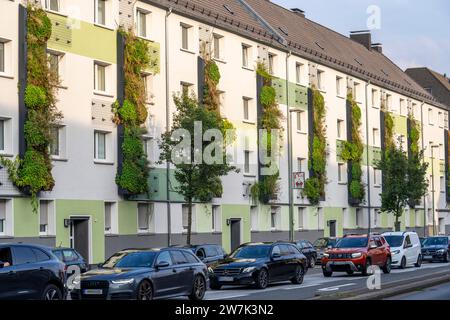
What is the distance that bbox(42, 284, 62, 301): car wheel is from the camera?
18.4m

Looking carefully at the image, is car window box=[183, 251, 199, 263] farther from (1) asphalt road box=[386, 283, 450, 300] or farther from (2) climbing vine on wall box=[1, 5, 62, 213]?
(2) climbing vine on wall box=[1, 5, 62, 213]

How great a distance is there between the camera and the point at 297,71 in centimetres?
5734

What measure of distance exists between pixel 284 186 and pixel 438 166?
36409mm

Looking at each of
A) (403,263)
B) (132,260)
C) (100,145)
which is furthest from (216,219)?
(132,260)

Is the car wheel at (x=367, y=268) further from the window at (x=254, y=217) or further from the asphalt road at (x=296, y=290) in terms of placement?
the window at (x=254, y=217)

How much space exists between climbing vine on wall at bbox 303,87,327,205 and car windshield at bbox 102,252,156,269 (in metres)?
35.4

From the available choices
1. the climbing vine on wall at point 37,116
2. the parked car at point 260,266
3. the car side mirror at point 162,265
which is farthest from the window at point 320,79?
the car side mirror at point 162,265

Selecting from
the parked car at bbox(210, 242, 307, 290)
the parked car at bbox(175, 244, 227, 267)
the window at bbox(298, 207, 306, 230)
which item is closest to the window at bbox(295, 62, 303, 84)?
the window at bbox(298, 207, 306, 230)

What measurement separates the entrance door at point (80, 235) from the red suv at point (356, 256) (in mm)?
10235

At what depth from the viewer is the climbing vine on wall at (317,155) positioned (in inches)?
2248

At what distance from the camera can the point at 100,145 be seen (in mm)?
39094

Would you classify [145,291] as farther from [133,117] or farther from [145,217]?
[145,217]

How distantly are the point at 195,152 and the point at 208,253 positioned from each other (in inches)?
301
